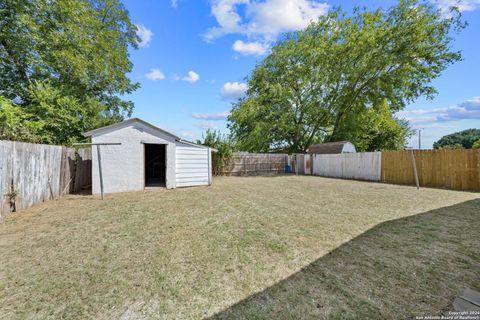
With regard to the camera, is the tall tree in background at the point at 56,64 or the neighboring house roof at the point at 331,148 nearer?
the tall tree in background at the point at 56,64

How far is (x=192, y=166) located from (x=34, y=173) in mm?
5306

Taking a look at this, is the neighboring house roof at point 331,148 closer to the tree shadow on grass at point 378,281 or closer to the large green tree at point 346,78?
the large green tree at point 346,78

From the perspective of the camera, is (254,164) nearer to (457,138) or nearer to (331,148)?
(331,148)

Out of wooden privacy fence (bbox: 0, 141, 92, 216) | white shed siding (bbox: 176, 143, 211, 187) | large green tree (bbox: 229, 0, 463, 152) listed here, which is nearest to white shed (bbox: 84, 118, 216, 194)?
white shed siding (bbox: 176, 143, 211, 187)

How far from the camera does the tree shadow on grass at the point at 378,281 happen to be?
6.25ft

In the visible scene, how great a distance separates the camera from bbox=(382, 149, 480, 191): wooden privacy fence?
813 centimetres

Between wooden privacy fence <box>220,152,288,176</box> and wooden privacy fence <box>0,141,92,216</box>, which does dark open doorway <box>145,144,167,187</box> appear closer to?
wooden privacy fence <box>220,152,288,176</box>

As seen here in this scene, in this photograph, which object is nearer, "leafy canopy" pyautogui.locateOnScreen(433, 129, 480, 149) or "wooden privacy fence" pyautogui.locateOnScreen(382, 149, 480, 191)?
"wooden privacy fence" pyautogui.locateOnScreen(382, 149, 480, 191)

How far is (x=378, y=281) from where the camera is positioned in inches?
92.0

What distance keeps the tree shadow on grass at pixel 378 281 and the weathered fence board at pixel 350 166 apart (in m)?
8.71

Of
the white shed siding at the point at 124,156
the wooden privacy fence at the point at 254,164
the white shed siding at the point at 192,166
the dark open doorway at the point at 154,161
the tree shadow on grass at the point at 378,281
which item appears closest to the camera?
the tree shadow on grass at the point at 378,281

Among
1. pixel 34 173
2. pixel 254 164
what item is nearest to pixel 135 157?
pixel 34 173

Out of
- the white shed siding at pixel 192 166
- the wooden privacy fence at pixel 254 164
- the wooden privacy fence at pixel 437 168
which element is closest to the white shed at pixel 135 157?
the white shed siding at pixel 192 166

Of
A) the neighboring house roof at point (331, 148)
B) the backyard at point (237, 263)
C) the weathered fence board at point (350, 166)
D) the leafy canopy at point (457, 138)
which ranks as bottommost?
the backyard at point (237, 263)
